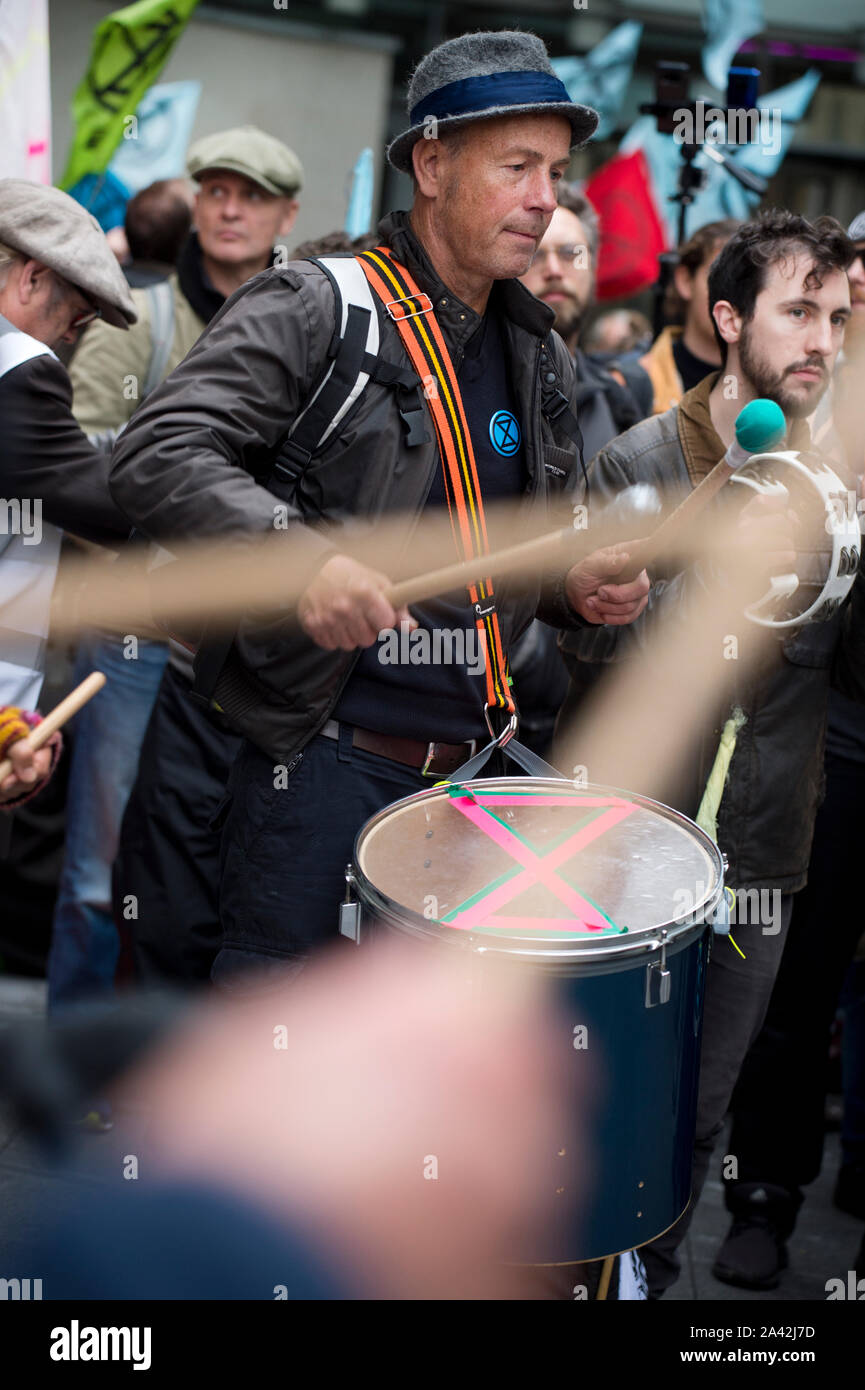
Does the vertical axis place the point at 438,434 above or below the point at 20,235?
below

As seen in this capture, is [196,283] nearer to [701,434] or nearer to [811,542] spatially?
[701,434]

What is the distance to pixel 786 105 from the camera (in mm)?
7672

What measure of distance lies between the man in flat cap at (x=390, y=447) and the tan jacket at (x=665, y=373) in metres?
1.95

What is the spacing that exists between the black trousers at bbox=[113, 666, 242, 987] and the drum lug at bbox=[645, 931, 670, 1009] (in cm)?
166

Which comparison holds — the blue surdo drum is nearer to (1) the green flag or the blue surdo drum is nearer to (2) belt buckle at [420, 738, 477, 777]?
(2) belt buckle at [420, 738, 477, 777]

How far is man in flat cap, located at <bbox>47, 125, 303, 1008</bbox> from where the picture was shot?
11.9 ft

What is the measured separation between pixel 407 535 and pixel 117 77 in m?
2.86

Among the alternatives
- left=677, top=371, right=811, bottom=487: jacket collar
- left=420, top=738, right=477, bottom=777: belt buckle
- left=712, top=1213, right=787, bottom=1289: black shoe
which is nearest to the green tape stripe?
left=420, top=738, right=477, bottom=777: belt buckle

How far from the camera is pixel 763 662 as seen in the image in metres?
2.71

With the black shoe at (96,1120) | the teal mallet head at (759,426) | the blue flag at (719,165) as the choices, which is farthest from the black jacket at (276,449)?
the blue flag at (719,165)

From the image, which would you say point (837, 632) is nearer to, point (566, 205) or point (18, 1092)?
point (566, 205)

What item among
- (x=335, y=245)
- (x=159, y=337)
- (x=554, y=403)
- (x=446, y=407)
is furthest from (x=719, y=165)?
(x=446, y=407)

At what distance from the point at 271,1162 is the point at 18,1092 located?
1407 mm
